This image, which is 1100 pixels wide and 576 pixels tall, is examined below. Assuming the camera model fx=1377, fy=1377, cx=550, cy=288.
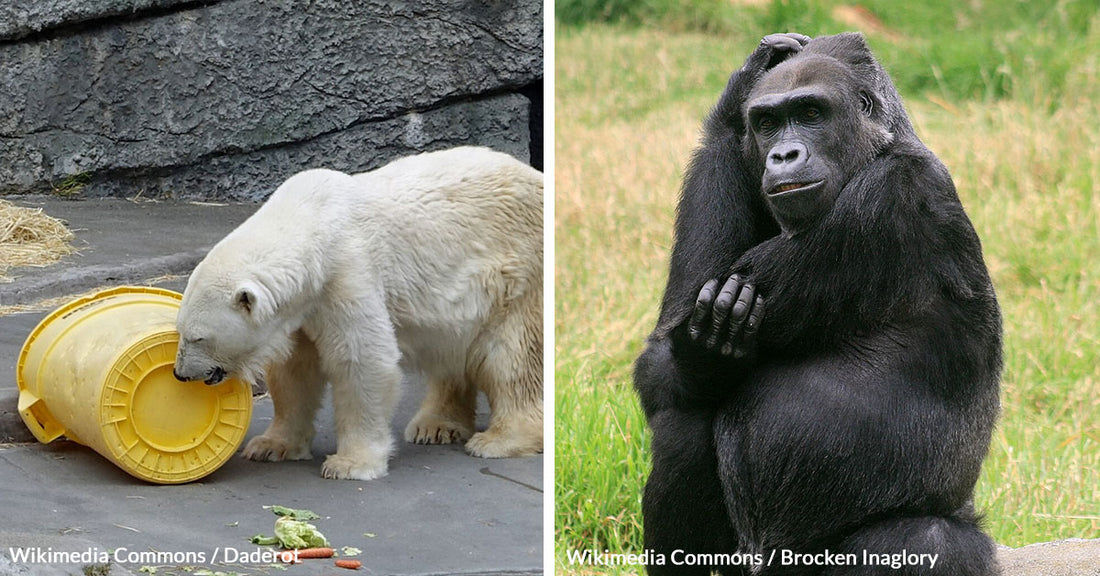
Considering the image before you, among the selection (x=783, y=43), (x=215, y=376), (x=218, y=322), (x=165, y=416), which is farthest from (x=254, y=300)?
(x=783, y=43)

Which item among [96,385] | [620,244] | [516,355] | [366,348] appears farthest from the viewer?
[620,244]

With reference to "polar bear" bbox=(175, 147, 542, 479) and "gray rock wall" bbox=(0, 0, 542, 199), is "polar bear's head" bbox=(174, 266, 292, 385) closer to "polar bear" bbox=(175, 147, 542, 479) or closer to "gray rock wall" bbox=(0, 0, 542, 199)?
"polar bear" bbox=(175, 147, 542, 479)

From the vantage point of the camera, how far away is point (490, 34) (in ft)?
24.1

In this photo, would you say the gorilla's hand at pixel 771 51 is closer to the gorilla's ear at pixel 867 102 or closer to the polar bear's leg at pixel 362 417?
the gorilla's ear at pixel 867 102

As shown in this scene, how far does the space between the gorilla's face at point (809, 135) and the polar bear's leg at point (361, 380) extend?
2027 mm

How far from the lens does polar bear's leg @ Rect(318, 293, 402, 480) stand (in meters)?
3.88

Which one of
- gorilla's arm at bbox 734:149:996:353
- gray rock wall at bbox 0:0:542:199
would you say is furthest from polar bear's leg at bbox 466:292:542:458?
gray rock wall at bbox 0:0:542:199

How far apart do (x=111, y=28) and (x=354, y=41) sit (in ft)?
4.22

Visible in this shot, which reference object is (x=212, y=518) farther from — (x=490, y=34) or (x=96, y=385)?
(x=490, y=34)

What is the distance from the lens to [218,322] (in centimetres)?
369

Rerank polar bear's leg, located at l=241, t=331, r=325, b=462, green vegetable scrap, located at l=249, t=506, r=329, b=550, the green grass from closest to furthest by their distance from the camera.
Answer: green vegetable scrap, located at l=249, t=506, r=329, b=550
polar bear's leg, located at l=241, t=331, r=325, b=462
the green grass

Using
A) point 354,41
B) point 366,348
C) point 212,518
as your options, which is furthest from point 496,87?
point 212,518

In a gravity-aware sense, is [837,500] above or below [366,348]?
above

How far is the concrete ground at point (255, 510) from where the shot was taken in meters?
3.17
